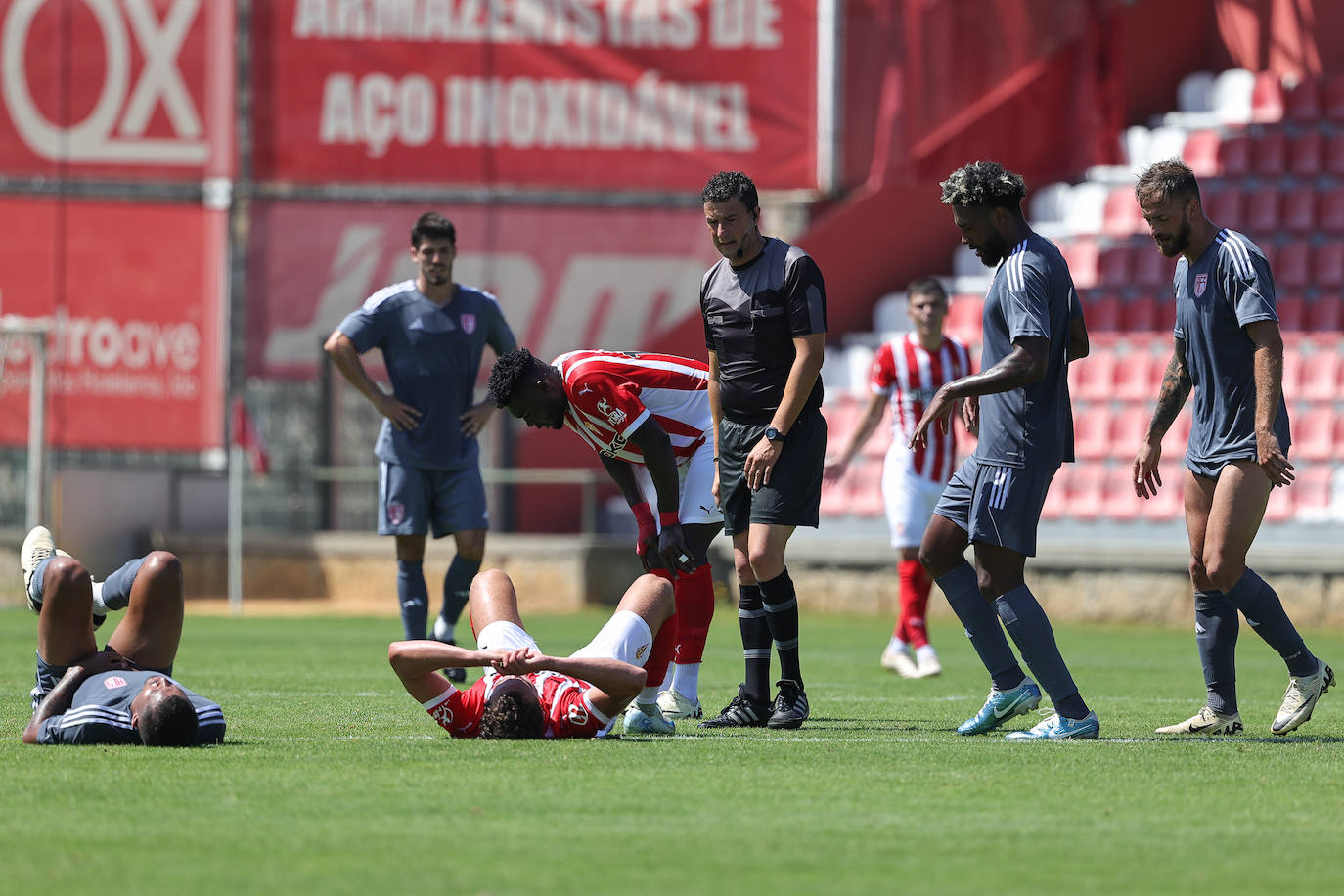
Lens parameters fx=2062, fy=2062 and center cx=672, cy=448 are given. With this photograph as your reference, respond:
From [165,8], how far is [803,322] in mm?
15548

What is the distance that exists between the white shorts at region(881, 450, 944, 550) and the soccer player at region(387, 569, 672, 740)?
186 inches

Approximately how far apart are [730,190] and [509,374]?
1.20 m

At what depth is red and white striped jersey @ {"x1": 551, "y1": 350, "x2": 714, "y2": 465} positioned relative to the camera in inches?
309

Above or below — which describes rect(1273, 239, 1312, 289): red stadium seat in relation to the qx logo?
below

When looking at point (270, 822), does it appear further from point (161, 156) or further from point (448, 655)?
point (161, 156)

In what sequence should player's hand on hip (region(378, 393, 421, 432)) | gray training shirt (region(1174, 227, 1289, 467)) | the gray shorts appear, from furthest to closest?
player's hand on hip (region(378, 393, 421, 432))
gray training shirt (region(1174, 227, 1289, 467))
the gray shorts

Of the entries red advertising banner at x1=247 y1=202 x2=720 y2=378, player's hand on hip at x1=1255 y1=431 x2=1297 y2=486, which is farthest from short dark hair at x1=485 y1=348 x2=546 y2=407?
red advertising banner at x1=247 y1=202 x2=720 y2=378

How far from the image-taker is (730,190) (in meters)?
8.05

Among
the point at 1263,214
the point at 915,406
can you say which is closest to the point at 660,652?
the point at 915,406

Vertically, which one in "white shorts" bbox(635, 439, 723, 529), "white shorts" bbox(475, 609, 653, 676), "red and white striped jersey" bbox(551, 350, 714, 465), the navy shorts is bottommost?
"white shorts" bbox(475, 609, 653, 676)

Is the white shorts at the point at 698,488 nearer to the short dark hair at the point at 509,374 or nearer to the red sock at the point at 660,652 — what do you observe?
the red sock at the point at 660,652

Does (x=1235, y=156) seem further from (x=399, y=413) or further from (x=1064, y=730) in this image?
(x=1064, y=730)

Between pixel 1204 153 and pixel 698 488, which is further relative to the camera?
pixel 1204 153

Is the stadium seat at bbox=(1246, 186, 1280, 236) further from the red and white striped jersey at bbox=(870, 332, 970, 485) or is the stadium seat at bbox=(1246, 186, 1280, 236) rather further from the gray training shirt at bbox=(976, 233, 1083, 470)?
the gray training shirt at bbox=(976, 233, 1083, 470)
